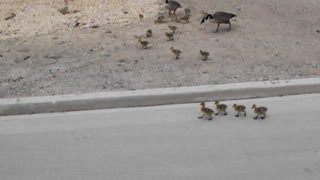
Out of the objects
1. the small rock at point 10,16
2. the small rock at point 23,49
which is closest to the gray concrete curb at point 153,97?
the small rock at point 23,49

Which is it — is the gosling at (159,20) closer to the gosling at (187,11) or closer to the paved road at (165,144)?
the gosling at (187,11)

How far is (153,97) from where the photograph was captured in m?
6.43

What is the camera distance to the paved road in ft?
16.6

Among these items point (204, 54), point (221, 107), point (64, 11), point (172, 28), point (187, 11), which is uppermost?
point (187, 11)

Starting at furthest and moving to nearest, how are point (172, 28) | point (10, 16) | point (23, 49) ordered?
point (10, 16) < point (172, 28) < point (23, 49)

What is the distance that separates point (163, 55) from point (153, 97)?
1.63m

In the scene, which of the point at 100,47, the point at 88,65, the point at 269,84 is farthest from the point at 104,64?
Answer: the point at 269,84

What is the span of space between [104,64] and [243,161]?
3269 mm

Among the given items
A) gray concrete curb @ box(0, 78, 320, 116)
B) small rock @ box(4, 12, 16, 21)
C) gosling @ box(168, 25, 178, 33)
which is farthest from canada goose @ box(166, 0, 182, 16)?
gray concrete curb @ box(0, 78, 320, 116)

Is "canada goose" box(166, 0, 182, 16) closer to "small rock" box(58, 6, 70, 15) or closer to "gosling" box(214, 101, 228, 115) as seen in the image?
"small rock" box(58, 6, 70, 15)

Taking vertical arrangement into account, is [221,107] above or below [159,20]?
below

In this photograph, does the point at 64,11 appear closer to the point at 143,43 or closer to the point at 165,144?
the point at 143,43

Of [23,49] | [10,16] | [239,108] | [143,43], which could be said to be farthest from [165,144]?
[10,16]

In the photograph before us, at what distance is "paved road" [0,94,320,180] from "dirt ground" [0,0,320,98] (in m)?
0.68
